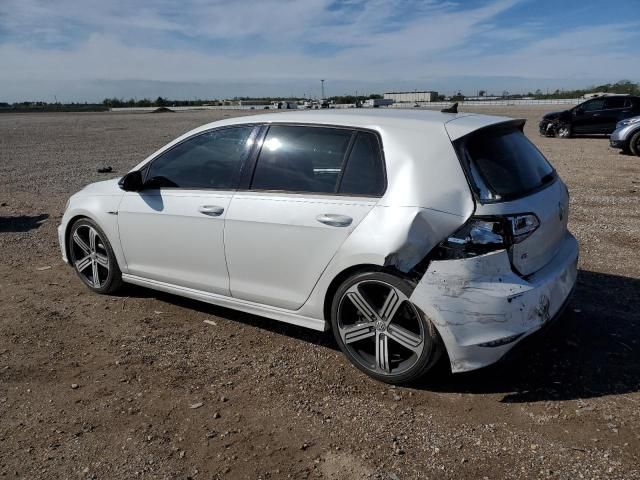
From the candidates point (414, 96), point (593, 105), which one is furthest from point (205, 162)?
point (414, 96)

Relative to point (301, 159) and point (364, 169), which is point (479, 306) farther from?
point (301, 159)

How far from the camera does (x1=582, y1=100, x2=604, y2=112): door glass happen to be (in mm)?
21166

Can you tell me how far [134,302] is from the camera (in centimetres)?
522

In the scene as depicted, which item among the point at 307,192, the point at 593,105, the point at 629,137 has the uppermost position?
the point at 307,192

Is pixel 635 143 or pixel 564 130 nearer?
pixel 635 143

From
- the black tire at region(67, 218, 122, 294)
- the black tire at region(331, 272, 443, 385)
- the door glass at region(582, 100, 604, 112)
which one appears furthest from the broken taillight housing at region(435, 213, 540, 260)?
the door glass at region(582, 100, 604, 112)

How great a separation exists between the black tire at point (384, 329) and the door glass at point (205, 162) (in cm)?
130

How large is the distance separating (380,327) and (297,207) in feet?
3.19

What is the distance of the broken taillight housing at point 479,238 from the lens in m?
3.24

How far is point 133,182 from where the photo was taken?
477 cm

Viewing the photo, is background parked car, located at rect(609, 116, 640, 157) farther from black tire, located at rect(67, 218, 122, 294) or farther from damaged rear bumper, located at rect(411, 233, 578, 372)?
black tire, located at rect(67, 218, 122, 294)

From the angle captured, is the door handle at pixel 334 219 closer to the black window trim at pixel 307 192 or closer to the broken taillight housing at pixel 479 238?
the black window trim at pixel 307 192

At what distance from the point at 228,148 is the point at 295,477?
2.54 metres

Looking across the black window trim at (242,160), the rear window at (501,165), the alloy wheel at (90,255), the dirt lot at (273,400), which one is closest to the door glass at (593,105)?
the dirt lot at (273,400)
